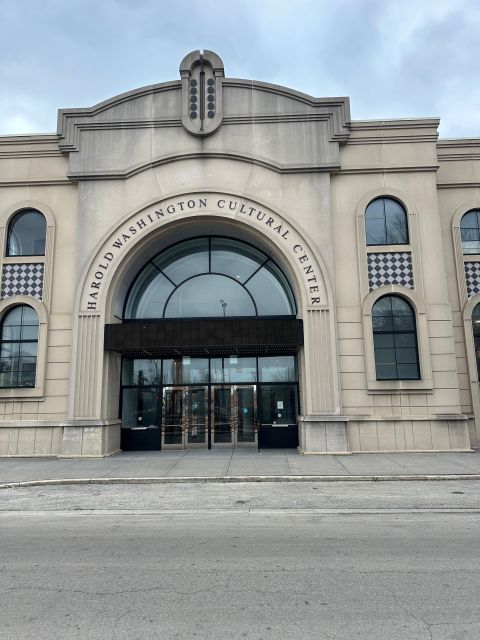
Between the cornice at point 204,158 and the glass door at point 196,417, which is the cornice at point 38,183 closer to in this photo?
the cornice at point 204,158

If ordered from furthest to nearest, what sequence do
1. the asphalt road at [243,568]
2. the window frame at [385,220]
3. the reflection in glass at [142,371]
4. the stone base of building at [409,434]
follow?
1. the reflection in glass at [142,371]
2. the window frame at [385,220]
3. the stone base of building at [409,434]
4. the asphalt road at [243,568]

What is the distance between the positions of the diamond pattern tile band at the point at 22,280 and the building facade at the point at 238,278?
0.17 ft

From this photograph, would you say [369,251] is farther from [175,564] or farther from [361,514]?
[175,564]

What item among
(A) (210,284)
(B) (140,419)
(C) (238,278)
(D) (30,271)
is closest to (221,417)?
(B) (140,419)

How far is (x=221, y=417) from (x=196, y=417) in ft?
3.12

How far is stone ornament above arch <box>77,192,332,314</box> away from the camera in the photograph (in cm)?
1619

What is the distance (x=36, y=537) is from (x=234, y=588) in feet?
12.2

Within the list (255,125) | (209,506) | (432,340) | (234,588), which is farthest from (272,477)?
(255,125)

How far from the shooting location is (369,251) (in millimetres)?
16453

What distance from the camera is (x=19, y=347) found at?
16.5 meters

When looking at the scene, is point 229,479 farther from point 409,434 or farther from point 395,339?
point 395,339

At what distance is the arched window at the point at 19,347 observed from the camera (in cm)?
1628

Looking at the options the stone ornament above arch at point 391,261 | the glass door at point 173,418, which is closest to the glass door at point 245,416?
the glass door at point 173,418

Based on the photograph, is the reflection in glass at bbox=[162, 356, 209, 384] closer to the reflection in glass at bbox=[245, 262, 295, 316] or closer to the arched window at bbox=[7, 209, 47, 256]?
the reflection in glass at bbox=[245, 262, 295, 316]
